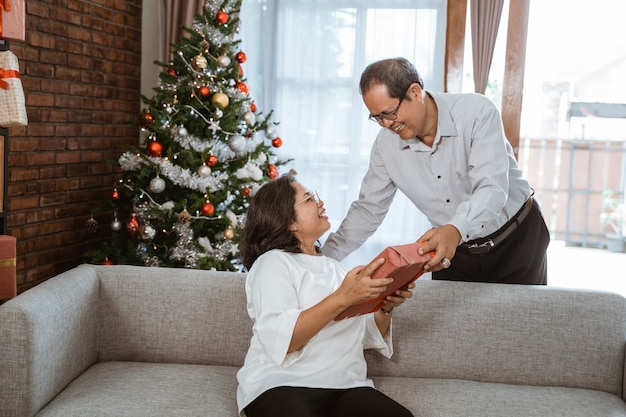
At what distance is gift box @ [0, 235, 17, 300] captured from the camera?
2.55 meters

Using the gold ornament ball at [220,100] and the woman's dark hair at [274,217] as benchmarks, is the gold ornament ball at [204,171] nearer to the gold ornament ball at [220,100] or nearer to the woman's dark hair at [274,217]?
the gold ornament ball at [220,100]

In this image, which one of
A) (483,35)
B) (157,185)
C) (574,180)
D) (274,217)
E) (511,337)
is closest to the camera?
(274,217)

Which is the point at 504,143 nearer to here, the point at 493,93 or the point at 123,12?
the point at 493,93

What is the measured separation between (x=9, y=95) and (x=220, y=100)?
4.29ft

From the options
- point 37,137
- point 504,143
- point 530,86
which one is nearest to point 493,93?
point 530,86

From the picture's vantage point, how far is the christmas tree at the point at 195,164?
3.71 metres

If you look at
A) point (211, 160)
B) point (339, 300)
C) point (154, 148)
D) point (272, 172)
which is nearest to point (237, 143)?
point (211, 160)

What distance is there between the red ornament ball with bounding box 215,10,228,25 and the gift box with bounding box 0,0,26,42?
143cm

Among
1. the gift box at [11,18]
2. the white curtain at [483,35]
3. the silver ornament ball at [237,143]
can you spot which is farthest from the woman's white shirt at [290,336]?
the white curtain at [483,35]

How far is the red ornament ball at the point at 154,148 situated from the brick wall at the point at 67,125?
0.43m

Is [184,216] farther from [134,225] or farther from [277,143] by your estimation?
[277,143]

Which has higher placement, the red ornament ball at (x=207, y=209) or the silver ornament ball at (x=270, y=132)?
the silver ornament ball at (x=270, y=132)

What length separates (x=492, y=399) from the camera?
2.29m

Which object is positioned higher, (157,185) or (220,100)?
(220,100)
